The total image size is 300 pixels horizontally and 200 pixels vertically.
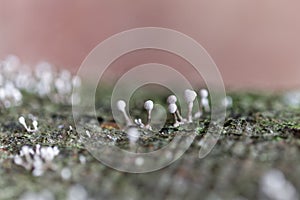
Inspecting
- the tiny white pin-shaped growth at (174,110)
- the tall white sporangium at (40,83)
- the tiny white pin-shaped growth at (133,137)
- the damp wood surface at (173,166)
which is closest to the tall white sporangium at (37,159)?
the damp wood surface at (173,166)

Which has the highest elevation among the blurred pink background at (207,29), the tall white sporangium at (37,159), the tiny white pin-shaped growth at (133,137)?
the blurred pink background at (207,29)

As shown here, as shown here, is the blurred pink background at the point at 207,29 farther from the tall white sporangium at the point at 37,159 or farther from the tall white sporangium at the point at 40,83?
the tall white sporangium at the point at 37,159

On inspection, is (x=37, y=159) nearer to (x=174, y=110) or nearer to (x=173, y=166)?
(x=173, y=166)

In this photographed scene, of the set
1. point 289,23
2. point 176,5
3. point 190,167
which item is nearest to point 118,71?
point 176,5

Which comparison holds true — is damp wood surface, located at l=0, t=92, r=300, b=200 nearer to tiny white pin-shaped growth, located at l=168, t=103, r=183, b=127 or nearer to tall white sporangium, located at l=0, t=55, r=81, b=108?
tiny white pin-shaped growth, located at l=168, t=103, r=183, b=127

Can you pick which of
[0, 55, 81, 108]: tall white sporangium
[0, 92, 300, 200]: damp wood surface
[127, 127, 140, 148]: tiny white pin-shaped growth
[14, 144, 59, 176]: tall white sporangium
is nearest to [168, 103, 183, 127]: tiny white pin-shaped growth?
[0, 92, 300, 200]: damp wood surface

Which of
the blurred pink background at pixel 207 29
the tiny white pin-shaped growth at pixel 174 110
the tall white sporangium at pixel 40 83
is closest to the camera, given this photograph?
the tiny white pin-shaped growth at pixel 174 110
